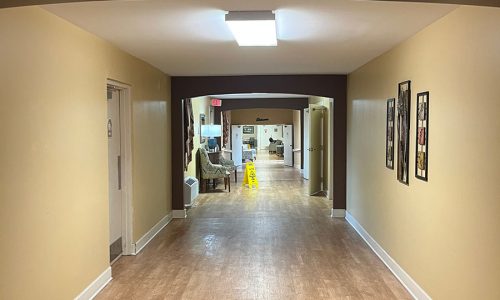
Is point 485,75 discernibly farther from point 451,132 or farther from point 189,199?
point 189,199

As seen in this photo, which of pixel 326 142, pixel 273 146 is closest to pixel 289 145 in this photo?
pixel 326 142

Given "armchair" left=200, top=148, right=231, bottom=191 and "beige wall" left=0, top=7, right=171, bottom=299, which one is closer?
"beige wall" left=0, top=7, right=171, bottom=299

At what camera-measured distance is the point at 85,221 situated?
145 inches

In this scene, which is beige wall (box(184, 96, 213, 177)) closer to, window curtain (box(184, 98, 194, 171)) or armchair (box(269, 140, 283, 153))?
window curtain (box(184, 98, 194, 171))

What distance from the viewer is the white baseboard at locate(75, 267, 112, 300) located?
3.61 metres

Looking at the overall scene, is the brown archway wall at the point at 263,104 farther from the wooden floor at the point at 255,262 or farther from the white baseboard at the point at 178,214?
the white baseboard at the point at 178,214

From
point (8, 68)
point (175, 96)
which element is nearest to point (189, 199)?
point (175, 96)

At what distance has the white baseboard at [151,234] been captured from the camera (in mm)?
5234

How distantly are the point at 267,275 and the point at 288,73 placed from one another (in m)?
3.35

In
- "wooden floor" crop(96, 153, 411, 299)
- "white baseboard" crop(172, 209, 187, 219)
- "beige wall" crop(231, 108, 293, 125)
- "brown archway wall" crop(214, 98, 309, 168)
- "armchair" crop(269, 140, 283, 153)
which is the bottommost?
"wooden floor" crop(96, 153, 411, 299)

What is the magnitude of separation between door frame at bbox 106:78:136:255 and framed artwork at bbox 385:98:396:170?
273 centimetres

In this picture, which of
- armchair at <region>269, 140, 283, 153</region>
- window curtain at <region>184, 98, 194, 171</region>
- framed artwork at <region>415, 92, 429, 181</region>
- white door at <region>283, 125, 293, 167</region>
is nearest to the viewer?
framed artwork at <region>415, 92, 429, 181</region>

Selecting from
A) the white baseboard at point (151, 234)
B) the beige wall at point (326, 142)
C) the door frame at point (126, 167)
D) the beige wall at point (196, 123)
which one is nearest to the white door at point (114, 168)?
the door frame at point (126, 167)

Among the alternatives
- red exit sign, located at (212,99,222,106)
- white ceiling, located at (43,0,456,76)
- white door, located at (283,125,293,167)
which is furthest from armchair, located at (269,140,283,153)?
white ceiling, located at (43,0,456,76)
